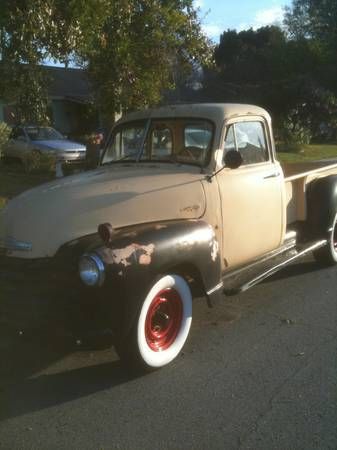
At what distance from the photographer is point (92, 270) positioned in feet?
12.2

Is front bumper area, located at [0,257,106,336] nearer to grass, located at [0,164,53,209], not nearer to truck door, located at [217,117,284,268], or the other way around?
truck door, located at [217,117,284,268]

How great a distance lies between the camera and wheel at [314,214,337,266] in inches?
267

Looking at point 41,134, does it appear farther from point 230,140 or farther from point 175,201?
point 175,201

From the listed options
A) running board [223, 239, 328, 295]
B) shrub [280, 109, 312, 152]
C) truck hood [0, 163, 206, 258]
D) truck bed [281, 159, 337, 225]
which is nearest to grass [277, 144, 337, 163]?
shrub [280, 109, 312, 152]

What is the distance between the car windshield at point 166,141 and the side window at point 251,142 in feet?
1.22

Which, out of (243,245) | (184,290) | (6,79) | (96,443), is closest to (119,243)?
(184,290)

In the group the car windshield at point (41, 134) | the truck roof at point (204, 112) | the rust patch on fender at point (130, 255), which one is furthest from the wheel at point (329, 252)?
the car windshield at point (41, 134)

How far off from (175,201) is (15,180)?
404 inches

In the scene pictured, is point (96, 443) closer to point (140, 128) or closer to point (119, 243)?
point (119, 243)

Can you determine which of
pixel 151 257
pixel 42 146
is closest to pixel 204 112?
pixel 151 257

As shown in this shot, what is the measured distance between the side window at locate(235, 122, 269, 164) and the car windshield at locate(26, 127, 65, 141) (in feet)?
49.6

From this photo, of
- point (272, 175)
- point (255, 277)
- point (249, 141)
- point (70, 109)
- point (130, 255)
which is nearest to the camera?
point (130, 255)

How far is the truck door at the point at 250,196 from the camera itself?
507 centimetres

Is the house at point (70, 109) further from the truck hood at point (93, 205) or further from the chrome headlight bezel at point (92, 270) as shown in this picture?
the chrome headlight bezel at point (92, 270)
